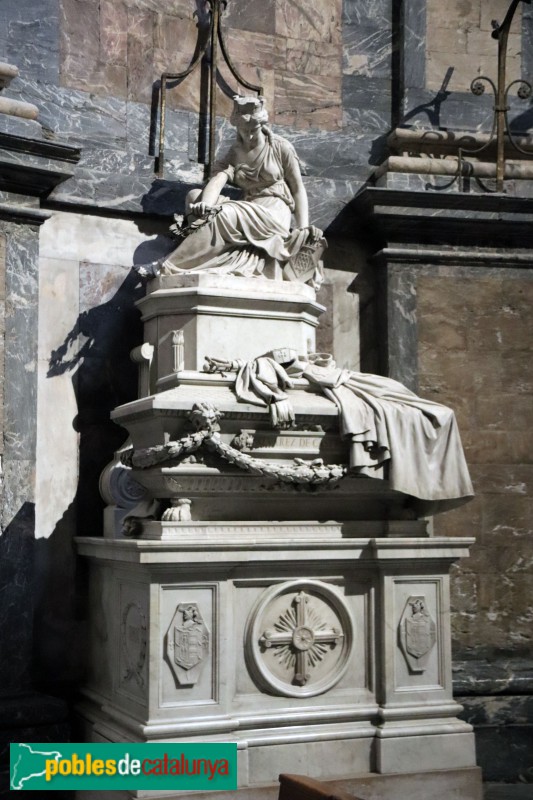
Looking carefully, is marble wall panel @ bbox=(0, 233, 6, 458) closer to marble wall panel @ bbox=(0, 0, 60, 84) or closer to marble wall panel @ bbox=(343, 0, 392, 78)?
marble wall panel @ bbox=(0, 0, 60, 84)

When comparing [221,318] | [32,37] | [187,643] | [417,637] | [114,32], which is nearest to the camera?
[187,643]

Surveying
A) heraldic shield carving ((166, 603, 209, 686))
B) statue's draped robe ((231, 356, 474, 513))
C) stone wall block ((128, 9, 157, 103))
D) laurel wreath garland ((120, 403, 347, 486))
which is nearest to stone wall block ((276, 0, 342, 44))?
stone wall block ((128, 9, 157, 103))

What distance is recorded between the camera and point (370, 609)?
666 centimetres

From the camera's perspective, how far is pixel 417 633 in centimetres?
665

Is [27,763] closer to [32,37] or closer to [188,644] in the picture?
[188,644]

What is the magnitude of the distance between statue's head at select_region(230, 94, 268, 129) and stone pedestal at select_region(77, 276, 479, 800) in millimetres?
1756

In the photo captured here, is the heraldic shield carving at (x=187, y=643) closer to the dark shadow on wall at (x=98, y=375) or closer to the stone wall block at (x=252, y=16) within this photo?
the dark shadow on wall at (x=98, y=375)

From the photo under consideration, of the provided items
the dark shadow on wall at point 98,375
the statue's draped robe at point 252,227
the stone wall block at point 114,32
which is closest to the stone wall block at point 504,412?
the statue's draped robe at point 252,227

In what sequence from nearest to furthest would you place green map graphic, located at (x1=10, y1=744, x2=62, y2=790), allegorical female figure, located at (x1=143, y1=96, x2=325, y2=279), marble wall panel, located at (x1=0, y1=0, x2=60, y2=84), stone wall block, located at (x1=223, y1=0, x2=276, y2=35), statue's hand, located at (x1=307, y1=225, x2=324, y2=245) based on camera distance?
green map graphic, located at (x1=10, y1=744, x2=62, y2=790) < allegorical female figure, located at (x1=143, y1=96, x2=325, y2=279) < statue's hand, located at (x1=307, y1=225, x2=324, y2=245) < marble wall panel, located at (x1=0, y1=0, x2=60, y2=84) < stone wall block, located at (x1=223, y1=0, x2=276, y2=35)

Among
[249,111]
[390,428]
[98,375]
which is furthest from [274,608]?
[249,111]

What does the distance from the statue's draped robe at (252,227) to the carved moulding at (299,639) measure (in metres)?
2.13

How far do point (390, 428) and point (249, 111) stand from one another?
2.34 metres

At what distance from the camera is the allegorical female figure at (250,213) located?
739 centimetres

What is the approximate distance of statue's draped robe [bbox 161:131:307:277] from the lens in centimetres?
739
